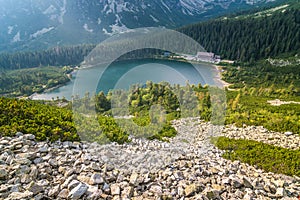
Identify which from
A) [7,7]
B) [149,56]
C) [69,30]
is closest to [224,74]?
[149,56]

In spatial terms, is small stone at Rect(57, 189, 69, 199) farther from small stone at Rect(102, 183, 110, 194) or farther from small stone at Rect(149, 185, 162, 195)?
small stone at Rect(149, 185, 162, 195)

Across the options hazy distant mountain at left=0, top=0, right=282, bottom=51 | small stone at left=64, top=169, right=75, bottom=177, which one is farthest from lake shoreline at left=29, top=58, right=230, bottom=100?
hazy distant mountain at left=0, top=0, right=282, bottom=51

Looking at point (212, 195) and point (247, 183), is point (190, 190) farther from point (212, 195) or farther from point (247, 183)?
point (247, 183)

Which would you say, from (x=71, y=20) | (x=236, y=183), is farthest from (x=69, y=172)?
(x=71, y=20)

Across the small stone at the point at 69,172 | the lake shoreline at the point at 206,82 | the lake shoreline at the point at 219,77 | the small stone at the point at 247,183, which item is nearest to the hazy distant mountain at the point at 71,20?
the lake shoreline at the point at 206,82

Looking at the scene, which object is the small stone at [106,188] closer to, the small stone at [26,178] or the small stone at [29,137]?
the small stone at [26,178]
